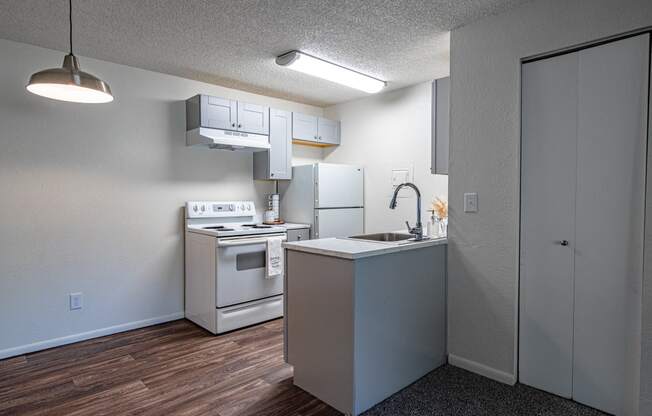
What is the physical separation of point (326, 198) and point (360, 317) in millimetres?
2238

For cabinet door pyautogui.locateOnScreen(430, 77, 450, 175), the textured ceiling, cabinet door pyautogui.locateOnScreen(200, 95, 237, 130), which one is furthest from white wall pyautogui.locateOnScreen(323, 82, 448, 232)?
cabinet door pyautogui.locateOnScreen(200, 95, 237, 130)

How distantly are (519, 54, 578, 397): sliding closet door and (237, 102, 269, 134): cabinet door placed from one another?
97.4 inches

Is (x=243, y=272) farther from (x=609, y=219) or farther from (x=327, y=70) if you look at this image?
(x=609, y=219)

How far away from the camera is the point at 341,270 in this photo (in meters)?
2.01

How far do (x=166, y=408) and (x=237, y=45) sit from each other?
2.49 metres

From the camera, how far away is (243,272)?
3.37 metres

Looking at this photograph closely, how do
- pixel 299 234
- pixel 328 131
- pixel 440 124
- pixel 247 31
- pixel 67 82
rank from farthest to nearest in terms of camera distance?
pixel 328 131 → pixel 299 234 → pixel 440 124 → pixel 247 31 → pixel 67 82

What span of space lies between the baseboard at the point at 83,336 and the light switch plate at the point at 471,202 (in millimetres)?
2824

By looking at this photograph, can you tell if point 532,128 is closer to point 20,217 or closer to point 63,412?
point 63,412

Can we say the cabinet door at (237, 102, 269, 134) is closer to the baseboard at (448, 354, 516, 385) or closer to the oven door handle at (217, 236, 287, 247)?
the oven door handle at (217, 236, 287, 247)

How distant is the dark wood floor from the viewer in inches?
83.0

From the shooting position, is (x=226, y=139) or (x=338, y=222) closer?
(x=226, y=139)

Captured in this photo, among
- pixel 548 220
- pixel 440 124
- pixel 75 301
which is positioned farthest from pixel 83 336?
pixel 548 220

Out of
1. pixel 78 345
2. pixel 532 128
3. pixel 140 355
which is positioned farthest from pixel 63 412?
pixel 532 128
